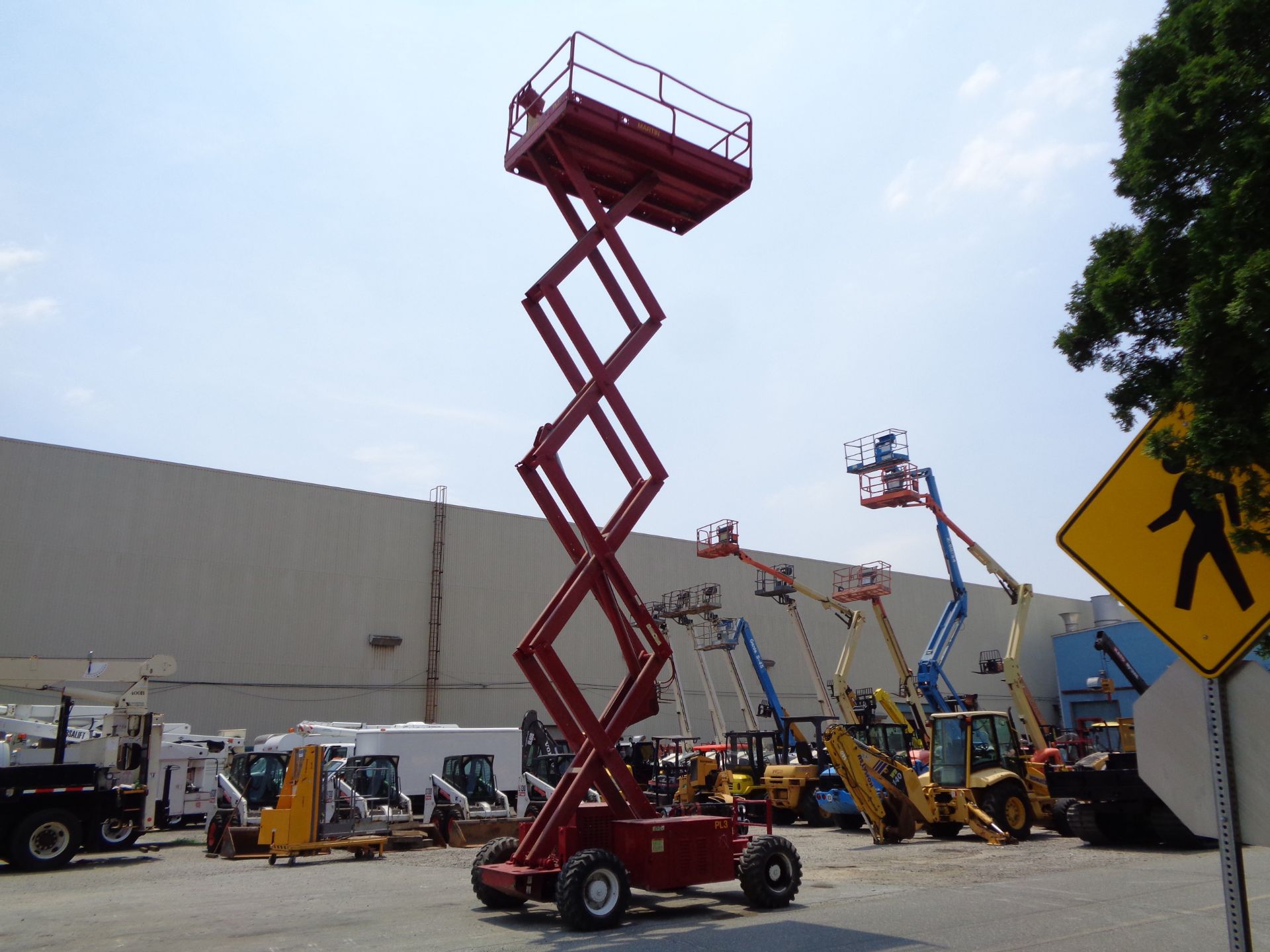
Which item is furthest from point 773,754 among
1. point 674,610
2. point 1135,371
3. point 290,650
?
point 1135,371

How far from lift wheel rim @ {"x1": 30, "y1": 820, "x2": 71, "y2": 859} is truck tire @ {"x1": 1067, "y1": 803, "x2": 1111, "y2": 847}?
61.4ft

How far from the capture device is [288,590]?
114ft

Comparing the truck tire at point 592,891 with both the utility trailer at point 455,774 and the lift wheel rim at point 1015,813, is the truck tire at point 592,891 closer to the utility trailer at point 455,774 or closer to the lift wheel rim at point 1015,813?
the lift wheel rim at point 1015,813

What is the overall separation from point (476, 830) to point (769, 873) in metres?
11.4

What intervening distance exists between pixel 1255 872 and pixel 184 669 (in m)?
31.3

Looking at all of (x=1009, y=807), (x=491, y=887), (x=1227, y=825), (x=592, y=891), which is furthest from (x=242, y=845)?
(x=1227, y=825)

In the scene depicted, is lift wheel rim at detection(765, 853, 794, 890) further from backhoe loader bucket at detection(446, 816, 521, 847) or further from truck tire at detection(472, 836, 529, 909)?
backhoe loader bucket at detection(446, 816, 521, 847)

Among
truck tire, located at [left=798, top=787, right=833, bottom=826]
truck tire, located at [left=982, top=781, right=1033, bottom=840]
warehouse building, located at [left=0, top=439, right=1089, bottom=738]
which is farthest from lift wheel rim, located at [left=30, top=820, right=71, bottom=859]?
A: truck tire, located at [left=982, top=781, right=1033, bottom=840]

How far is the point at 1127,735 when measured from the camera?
20.5m

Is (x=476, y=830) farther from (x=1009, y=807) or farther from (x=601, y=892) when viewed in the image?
(x=601, y=892)

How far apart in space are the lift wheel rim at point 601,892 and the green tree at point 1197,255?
710cm

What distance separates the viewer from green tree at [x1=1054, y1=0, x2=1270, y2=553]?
156 inches

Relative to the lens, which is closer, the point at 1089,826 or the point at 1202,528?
the point at 1202,528

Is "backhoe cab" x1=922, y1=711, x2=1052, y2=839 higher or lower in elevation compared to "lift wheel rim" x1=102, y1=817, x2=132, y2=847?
higher
